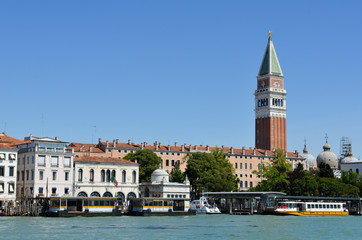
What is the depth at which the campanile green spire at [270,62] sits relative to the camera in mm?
133625

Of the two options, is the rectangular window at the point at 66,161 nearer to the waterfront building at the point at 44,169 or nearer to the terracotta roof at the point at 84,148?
the waterfront building at the point at 44,169

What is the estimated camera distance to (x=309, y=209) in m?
76.6

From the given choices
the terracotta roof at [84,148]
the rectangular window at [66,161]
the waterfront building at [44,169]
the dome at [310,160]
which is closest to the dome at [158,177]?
the waterfront building at [44,169]

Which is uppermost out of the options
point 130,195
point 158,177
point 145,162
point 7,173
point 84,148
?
point 84,148

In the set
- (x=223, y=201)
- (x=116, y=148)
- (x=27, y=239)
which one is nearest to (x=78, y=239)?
(x=27, y=239)

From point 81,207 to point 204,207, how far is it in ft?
66.2

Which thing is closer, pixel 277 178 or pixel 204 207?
pixel 204 207

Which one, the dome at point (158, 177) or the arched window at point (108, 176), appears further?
the dome at point (158, 177)

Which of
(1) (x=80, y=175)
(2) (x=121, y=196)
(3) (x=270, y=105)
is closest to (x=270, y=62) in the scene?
(3) (x=270, y=105)

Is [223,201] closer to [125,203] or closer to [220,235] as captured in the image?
[125,203]

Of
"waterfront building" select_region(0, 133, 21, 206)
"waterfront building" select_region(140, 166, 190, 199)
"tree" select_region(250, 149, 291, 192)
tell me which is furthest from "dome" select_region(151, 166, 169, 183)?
"waterfront building" select_region(0, 133, 21, 206)

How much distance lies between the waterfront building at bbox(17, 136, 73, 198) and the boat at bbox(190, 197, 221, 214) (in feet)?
54.6

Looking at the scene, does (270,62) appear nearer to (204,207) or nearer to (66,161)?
(204,207)

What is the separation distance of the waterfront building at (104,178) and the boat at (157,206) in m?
6.11
